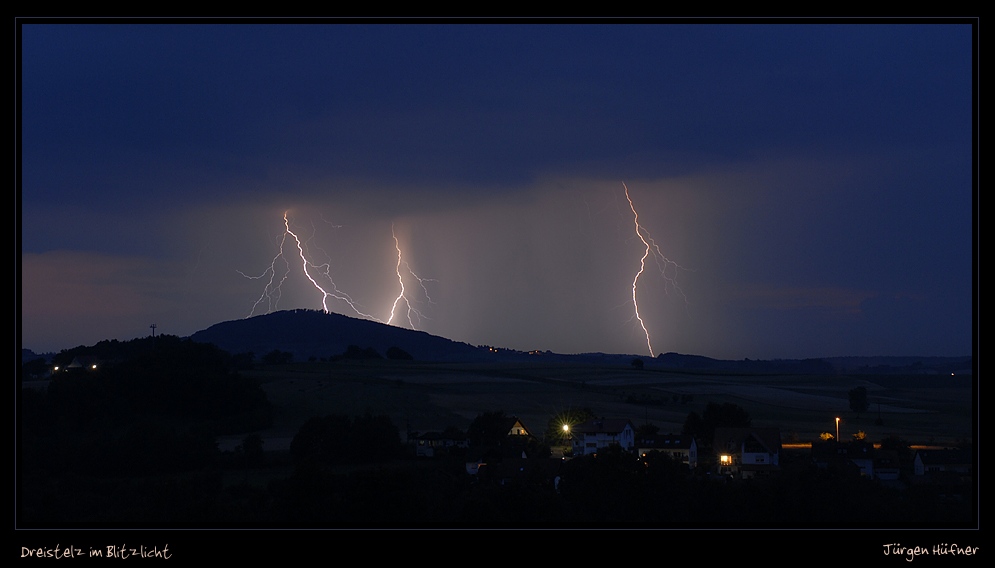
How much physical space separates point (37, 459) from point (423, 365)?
32.4m

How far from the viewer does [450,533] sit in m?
5.28

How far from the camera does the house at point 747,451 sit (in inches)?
832

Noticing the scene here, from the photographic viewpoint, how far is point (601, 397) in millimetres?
39781

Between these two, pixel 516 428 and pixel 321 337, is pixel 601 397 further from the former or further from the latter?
pixel 321 337

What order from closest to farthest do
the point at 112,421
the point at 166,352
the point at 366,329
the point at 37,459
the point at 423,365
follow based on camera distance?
the point at 37,459, the point at 112,421, the point at 166,352, the point at 423,365, the point at 366,329

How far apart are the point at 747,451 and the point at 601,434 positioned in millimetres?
5834

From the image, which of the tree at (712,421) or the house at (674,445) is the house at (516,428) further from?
the tree at (712,421)

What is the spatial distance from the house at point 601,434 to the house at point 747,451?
3.11 metres

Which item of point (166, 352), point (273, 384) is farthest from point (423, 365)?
point (166, 352)

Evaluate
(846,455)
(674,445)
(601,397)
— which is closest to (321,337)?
(601,397)

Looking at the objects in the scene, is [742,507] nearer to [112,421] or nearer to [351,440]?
[351,440]

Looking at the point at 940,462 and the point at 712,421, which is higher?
the point at 712,421
